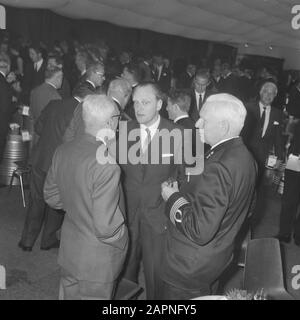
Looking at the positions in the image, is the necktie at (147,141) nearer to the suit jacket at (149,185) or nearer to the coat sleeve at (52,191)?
the suit jacket at (149,185)

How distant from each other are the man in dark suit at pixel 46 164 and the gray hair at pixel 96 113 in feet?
4.44

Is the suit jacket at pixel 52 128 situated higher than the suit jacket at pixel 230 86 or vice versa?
the suit jacket at pixel 230 86

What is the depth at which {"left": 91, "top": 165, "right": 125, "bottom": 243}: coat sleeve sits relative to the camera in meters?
1.83

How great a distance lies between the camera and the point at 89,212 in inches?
75.6

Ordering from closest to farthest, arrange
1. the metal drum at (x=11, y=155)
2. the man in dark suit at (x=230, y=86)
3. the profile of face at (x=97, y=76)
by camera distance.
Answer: the profile of face at (x=97, y=76) < the metal drum at (x=11, y=155) < the man in dark suit at (x=230, y=86)

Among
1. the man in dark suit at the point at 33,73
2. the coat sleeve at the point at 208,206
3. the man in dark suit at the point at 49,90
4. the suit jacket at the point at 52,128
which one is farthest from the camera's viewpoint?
the man in dark suit at the point at 33,73

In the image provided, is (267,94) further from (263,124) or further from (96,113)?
(96,113)

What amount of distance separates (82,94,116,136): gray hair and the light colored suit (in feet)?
0.16

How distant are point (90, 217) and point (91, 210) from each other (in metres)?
0.04

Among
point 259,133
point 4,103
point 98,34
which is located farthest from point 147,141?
point 98,34

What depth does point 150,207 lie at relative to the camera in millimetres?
2498

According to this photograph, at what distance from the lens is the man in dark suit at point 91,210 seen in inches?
72.9

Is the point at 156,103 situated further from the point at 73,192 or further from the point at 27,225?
the point at 27,225

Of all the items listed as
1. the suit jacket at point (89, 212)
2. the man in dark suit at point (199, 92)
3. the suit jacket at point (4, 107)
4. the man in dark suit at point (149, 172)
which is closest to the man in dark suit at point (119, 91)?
the man in dark suit at point (149, 172)
